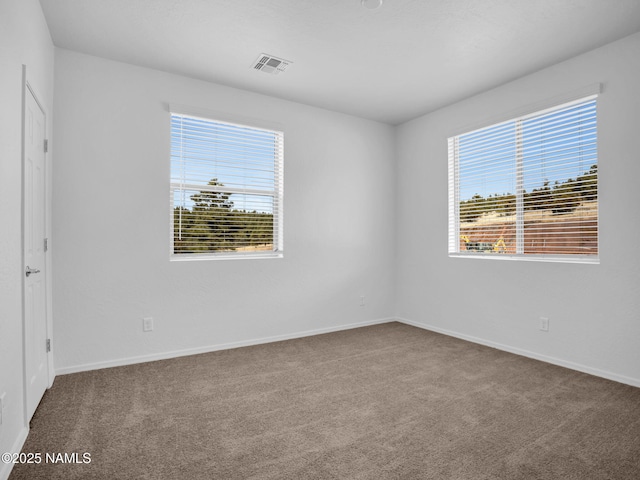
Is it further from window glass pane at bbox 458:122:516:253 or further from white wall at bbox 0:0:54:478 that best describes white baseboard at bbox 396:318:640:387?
white wall at bbox 0:0:54:478

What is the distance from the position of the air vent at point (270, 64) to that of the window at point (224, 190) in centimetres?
75

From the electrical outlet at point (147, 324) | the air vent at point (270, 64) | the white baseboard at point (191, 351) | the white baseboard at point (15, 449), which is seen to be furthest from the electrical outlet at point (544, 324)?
the white baseboard at point (15, 449)

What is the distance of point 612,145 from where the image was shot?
9.75ft

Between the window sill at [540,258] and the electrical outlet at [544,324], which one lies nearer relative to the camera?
the window sill at [540,258]

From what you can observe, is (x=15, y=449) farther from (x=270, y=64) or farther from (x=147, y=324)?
(x=270, y=64)

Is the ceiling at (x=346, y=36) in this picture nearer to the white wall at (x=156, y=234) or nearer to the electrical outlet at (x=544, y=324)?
the white wall at (x=156, y=234)

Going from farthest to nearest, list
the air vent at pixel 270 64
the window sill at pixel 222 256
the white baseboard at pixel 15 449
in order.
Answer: the window sill at pixel 222 256 < the air vent at pixel 270 64 < the white baseboard at pixel 15 449

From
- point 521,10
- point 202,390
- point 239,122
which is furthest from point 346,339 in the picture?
point 521,10

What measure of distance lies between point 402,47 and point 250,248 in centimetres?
249

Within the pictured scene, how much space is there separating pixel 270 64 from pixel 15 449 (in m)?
3.28

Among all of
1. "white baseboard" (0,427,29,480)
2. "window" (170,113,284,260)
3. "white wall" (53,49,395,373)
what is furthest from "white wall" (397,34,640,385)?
"white baseboard" (0,427,29,480)

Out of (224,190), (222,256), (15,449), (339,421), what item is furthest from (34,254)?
(339,421)

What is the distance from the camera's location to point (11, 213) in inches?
74.4

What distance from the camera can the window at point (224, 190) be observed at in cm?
367
